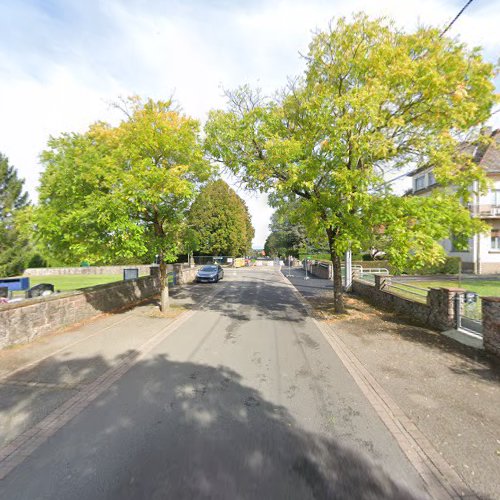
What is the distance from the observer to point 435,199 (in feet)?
26.9

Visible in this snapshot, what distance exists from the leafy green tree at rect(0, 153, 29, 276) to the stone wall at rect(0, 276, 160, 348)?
79.9 feet

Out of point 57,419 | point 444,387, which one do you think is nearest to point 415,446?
point 444,387

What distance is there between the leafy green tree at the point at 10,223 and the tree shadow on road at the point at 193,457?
111 feet

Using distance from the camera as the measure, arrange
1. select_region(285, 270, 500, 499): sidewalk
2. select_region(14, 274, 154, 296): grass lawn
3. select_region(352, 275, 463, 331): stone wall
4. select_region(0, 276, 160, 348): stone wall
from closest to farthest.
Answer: select_region(285, 270, 500, 499): sidewalk, select_region(0, 276, 160, 348): stone wall, select_region(352, 275, 463, 331): stone wall, select_region(14, 274, 154, 296): grass lawn

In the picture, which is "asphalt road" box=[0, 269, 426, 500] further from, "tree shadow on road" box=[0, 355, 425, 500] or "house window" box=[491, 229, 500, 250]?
"house window" box=[491, 229, 500, 250]

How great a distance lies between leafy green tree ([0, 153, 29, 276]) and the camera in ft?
103

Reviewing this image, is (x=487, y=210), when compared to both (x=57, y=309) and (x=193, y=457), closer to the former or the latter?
(x=193, y=457)

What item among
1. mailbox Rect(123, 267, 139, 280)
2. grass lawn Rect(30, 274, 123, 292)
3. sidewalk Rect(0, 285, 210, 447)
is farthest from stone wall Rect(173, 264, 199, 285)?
sidewalk Rect(0, 285, 210, 447)

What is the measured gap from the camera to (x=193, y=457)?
3418 mm

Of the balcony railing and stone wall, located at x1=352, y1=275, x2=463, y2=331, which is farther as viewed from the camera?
the balcony railing

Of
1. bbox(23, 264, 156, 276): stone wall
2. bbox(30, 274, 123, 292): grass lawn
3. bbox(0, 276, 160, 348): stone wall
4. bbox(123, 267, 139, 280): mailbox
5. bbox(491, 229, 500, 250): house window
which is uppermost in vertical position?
bbox(491, 229, 500, 250): house window

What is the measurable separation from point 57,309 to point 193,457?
311 inches

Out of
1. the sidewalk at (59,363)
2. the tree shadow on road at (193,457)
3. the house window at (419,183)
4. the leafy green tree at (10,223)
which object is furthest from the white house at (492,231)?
the leafy green tree at (10,223)

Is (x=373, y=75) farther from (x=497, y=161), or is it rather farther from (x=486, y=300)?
(x=497, y=161)
